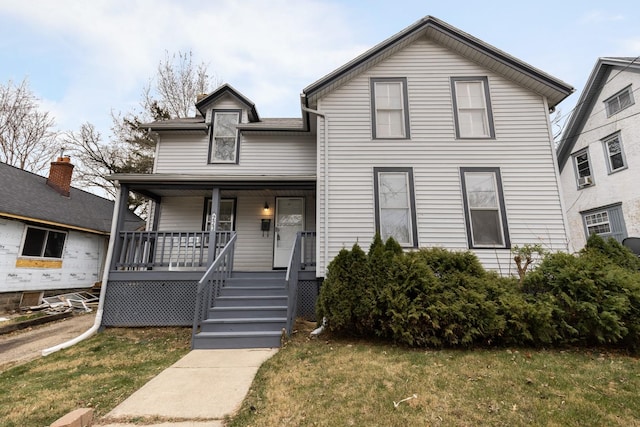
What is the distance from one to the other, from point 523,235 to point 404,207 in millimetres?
2658

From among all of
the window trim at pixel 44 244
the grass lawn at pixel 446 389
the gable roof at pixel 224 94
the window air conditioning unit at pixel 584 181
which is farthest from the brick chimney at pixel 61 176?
the window air conditioning unit at pixel 584 181

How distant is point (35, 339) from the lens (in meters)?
6.09

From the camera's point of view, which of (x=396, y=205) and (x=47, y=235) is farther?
(x=47, y=235)

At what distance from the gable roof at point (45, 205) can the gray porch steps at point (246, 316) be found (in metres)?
8.41

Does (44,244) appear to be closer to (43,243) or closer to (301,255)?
(43,243)

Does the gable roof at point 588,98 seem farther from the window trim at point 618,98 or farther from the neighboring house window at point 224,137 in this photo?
the neighboring house window at point 224,137

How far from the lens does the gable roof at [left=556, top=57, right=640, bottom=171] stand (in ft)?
35.4

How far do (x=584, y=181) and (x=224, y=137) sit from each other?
14409 millimetres

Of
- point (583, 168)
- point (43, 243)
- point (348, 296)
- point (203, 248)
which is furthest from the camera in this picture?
point (583, 168)

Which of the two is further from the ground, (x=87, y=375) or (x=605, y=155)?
(x=605, y=155)

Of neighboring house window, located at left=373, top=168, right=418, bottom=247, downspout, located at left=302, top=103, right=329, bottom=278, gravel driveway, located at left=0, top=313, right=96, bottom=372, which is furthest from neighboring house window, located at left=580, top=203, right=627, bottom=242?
gravel driveway, located at left=0, top=313, right=96, bottom=372

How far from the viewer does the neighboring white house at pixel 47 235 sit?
360 inches

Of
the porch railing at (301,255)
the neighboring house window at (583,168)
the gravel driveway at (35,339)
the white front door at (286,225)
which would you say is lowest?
the gravel driveway at (35,339)

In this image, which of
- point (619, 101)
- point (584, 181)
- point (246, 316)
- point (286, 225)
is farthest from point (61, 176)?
point (619, 101)
